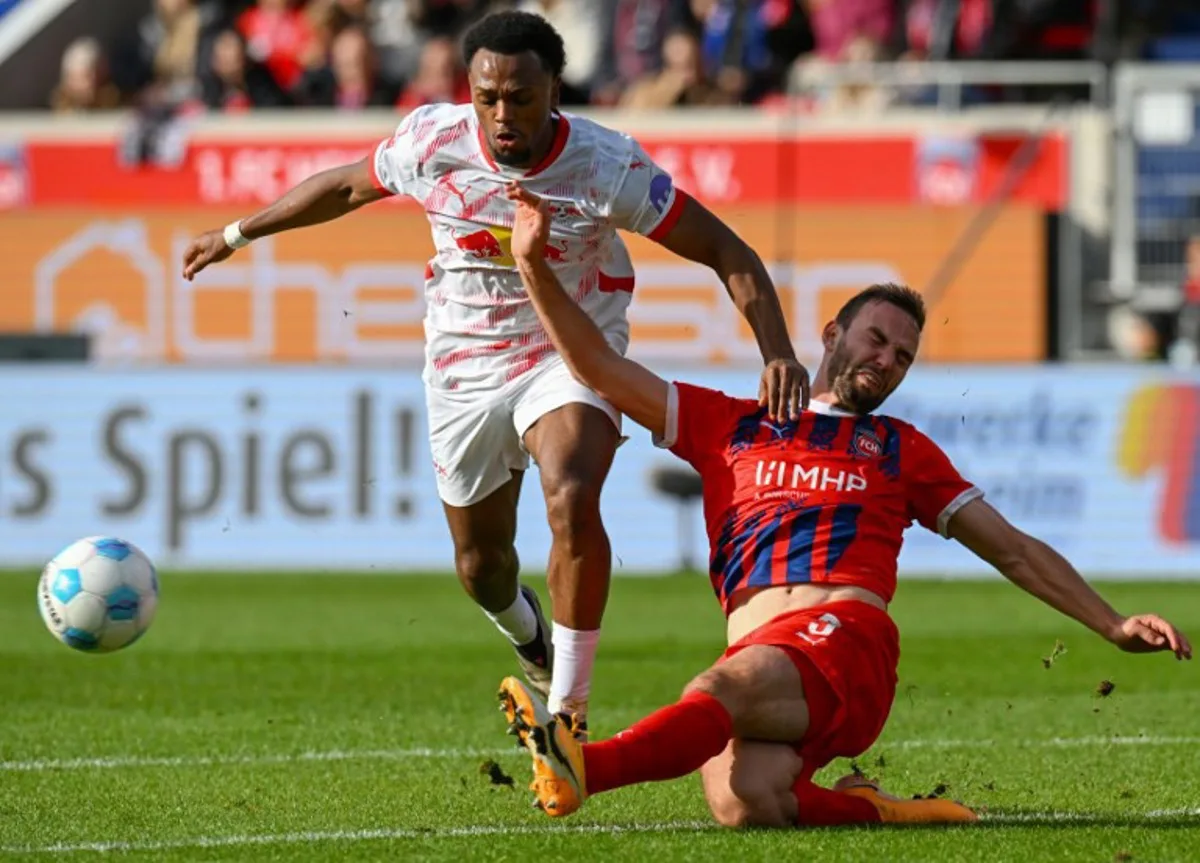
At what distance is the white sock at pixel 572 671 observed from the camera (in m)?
7.14

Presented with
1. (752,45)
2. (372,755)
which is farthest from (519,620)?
(752,45)

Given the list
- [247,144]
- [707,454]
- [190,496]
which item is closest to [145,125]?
[247,144]

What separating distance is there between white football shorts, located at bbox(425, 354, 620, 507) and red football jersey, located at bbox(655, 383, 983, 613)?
103 cm

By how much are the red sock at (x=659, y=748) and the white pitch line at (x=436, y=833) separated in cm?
45

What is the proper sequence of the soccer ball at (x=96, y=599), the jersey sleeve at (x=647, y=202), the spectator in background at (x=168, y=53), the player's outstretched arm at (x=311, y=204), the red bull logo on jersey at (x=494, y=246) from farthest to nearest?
the spectator in background at (x=168, y=53), the soccer ball at (x=96, y=599), the player's outstretched arm at (x=311, y=204), the red bull logo on jersey at (x=494, y=246), the jersey sleeve at (x=647, y=202)

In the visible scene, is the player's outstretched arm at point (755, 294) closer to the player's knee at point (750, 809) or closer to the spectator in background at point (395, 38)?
the player's knee at point (750, 809)

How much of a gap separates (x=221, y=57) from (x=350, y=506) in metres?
6.85

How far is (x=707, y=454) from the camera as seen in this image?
6.61 metres

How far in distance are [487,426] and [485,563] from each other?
0.62 m

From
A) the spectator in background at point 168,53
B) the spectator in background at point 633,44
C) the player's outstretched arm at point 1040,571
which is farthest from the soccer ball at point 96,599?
the spectator in background at point 168,53

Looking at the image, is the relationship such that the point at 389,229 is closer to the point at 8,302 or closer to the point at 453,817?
the point at 8,302

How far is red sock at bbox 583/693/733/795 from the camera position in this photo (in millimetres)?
5719

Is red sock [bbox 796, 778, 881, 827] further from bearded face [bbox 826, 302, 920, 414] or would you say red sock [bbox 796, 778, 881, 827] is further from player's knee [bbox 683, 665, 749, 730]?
bearded face [bbox 826, 302, 920, 414]

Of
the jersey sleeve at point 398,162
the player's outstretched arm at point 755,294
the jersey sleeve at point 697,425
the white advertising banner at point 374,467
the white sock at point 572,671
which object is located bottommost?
the white advertising banner at point 374,467
